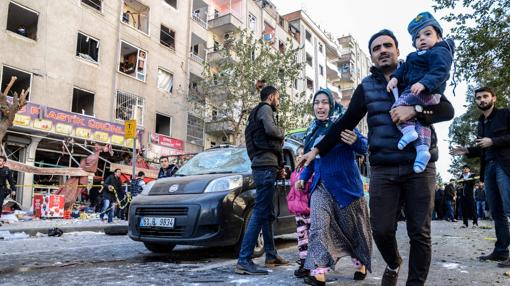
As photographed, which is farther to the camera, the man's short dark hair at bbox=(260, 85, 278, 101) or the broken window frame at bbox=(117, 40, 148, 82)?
the broken window frame at bbox=(117, 40, 148, 82)

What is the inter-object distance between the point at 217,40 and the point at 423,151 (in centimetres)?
3017

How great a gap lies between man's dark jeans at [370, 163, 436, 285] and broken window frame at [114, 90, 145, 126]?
20.2m

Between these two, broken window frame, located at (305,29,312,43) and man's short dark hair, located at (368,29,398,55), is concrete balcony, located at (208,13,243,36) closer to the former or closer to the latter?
broken window frame, located at (305,29,312,43)

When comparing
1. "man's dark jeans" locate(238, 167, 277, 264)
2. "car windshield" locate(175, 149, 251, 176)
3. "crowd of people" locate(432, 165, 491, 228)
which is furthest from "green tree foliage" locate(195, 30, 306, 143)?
"man's dark jeans" locate(238, 167, 277, 264)

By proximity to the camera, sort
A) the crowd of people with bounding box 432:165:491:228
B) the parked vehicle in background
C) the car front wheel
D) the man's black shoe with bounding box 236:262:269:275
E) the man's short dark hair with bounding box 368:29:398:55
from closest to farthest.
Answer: the man's short dark hair with bounding box 368:29:398:55 → the man's black shoe with bounding box 236:262:269:275 → the parked vehicle in background → the car front wheel → the crowd of people with bounding box 432:165:491:228

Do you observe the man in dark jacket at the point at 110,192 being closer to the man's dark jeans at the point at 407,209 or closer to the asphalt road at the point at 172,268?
the asphalt road at the point at 172,268

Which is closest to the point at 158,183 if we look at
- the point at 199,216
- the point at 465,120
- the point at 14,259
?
the point at 199,216

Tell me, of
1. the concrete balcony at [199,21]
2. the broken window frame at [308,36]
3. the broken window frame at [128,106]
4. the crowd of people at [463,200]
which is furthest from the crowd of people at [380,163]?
the broken window frame at [308,36]

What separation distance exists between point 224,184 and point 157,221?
971mm

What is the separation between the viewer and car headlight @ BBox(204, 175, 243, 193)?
17.4 ft

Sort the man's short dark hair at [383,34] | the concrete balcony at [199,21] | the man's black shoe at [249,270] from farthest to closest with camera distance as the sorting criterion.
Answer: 1. the concrete balcony at [199,21]
2. the man's black shoe at [249,270]
3. the man's short dark hair at [383,34]

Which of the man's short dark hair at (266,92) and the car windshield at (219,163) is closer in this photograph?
the man's short dark hair at (266,92)

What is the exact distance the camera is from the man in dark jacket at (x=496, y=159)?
16.0 ft

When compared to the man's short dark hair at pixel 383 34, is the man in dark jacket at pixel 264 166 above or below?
below
